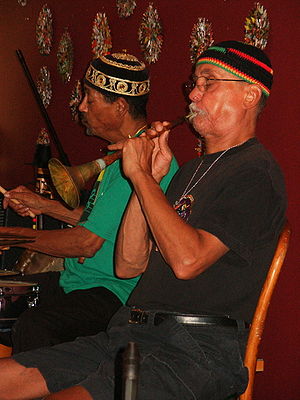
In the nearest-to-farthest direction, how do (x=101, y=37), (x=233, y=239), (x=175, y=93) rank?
1. (x=233, y=239)
2. (x=175, y=93)
3. (x=101, y=37)

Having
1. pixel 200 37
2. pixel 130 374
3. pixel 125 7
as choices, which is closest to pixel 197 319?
pixel 130 374

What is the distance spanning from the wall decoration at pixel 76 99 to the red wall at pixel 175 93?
62mm

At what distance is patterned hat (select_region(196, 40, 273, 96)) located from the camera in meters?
2.14

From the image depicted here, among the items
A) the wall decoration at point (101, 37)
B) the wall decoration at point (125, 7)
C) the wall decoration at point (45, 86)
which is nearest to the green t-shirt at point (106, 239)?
the wall decoration at point (125, 7)

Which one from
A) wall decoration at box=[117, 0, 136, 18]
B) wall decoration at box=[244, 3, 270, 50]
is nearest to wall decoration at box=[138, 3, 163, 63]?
wall decoration at box=[117, 0, 136, 18]

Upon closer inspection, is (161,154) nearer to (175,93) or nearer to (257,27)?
(257,27)

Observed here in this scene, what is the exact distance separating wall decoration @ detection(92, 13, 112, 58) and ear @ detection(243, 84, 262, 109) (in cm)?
237

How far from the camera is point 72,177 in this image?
2.35 m

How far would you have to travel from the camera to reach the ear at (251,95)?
7.03 feet

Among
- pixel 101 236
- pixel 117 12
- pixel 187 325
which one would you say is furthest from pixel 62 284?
pixel 117 12

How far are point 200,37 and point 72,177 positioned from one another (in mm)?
1438

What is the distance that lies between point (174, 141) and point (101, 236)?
1138 mm

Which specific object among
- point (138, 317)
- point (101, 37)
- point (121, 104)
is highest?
point (101, 37)

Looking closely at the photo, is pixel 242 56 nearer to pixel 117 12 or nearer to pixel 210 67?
pixel 210 67
